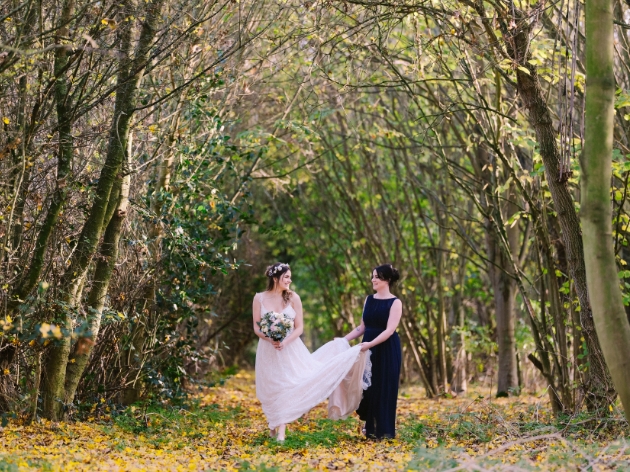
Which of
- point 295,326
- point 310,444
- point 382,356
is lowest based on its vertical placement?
point 310,444

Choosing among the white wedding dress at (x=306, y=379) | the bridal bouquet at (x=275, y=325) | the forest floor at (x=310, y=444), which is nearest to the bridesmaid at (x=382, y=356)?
the white wedding dress at (x=306, y=379)

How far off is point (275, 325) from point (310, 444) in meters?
1.29

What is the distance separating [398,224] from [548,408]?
559 centimetres

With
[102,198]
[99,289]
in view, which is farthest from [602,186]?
[99,289]

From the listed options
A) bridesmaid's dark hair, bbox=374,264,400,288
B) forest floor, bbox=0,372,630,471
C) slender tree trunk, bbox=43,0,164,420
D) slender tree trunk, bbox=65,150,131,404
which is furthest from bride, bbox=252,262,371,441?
slender tree trunk, bbox=43,0,164,420

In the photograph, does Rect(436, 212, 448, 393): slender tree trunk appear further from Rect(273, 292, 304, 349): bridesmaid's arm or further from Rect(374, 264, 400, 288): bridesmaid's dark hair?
Rect(273, 292, 304, 349): bridesmaid's arm

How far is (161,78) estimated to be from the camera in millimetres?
10102

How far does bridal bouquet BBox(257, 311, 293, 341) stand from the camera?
26.9 feet

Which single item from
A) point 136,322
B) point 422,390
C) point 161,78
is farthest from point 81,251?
point 422,390

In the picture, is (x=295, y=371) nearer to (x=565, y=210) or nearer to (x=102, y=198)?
(x=102, y=198)

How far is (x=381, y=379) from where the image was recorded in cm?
818

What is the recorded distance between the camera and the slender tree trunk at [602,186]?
16.0ft

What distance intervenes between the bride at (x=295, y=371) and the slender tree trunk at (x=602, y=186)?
11.3ft

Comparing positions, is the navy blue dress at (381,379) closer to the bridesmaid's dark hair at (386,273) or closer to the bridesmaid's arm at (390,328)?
the bridesmaid's arm at (390,328)
